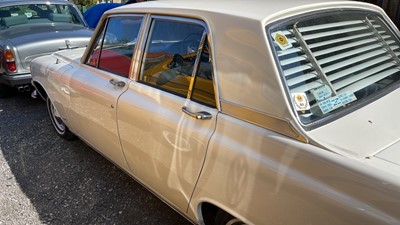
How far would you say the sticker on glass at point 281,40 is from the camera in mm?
1704

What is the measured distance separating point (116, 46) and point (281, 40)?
1545 millimetres

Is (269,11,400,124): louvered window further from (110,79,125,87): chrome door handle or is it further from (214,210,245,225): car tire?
(110,79,125,87): chrome door handle

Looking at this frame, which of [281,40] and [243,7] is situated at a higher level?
[243,7]

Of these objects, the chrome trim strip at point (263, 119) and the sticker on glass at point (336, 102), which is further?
the sticker on glass at point (336, 102)

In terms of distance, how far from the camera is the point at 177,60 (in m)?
2.27

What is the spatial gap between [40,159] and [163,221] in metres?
1.76

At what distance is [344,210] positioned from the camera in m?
1.31

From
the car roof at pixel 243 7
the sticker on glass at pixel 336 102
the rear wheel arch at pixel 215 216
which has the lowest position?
the rear wheel arch at pixel 215 216

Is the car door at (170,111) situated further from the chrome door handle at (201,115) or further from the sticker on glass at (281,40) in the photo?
the sticker on glass at (281,40)

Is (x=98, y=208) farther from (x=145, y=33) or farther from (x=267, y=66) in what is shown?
(x=267, y=66)

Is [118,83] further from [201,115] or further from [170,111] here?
[201,115]

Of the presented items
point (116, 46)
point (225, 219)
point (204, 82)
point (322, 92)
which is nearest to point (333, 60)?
point (322, 92)

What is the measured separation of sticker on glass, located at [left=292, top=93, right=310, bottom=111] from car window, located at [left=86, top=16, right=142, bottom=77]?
137 cm

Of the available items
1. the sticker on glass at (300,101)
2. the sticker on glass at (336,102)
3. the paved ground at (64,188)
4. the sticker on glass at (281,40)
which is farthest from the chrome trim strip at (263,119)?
the paved ground at (64,188)
